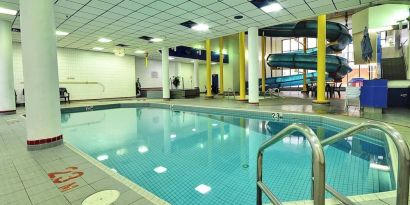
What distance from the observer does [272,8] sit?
19.9 ft

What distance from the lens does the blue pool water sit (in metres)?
2.34

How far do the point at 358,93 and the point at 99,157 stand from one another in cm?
650

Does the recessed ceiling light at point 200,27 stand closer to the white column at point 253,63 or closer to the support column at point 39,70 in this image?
the white column at point 253,63

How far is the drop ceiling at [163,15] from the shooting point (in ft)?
17.8

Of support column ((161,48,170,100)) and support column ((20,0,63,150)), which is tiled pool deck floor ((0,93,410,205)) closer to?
support column ((20,0,63,150))

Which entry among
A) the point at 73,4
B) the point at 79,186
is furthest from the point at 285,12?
the point at 79,186

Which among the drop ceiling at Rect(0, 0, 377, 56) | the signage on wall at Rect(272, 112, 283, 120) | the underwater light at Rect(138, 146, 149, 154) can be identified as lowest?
the underwater light at Rect(138, 146, 149, 154)

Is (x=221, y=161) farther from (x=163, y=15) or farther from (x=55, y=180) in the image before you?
(x=163, y=15)

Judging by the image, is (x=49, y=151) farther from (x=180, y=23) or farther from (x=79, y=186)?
(x=180, y=23)

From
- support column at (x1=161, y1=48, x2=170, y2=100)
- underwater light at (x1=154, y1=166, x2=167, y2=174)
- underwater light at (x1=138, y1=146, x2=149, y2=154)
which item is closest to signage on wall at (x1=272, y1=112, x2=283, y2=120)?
underwater light at (x1=138, y1=146, x2=149, y2=154)

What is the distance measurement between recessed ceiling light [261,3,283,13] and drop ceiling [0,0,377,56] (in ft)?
0.49

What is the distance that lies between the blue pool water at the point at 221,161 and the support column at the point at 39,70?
35.9 inches

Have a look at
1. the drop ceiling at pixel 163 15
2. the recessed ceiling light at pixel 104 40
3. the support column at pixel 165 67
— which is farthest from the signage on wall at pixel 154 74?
the drop ceiling at pixel 163 15

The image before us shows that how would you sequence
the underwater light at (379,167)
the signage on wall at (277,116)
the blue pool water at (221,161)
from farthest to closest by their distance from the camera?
the signage on wall at (277,116) < the underwater light at (379,167) < the blue pool water at (221,161)
